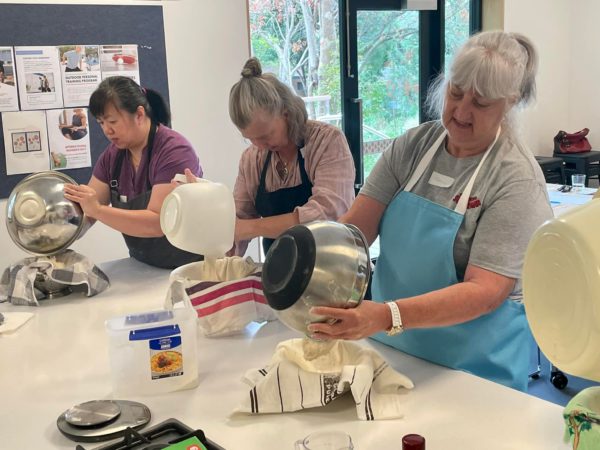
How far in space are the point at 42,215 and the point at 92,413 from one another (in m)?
0.84

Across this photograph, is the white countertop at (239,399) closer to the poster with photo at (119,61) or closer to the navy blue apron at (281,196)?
the navy blue apron at (281,196)

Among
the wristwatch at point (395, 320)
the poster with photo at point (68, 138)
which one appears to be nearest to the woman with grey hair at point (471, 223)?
the wristwatch at point (395, 320)

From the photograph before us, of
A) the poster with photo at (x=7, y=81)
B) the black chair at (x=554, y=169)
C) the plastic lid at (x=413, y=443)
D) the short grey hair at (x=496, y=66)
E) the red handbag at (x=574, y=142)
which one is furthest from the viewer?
the red handbag at (x=574, y=142)

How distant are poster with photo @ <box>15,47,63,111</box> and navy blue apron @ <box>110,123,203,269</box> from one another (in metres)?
1.16

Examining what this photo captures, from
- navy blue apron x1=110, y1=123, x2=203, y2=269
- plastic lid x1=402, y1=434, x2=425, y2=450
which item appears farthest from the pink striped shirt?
plastic lid x1=402, y1=434, x2=425, y2=450

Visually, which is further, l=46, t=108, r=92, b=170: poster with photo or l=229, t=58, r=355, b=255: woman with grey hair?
l=46, t=108, r=92, b=170: poster with photo

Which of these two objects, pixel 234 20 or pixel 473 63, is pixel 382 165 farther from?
pixel 234 20

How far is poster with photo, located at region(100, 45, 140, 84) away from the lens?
327 centimetres

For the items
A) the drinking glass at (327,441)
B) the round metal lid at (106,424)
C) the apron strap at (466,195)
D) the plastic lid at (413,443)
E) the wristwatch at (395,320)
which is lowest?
the round metal lid at (106,424)

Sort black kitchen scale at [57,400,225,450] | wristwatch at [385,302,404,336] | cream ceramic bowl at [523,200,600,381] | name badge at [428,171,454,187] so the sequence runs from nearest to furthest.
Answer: cream ceramic bowl at [523,200,600,381]
black kitchen scale at [57,400,225,450]
wristwatch at [385,302,404,336]
name badge at [428,171,454,187]

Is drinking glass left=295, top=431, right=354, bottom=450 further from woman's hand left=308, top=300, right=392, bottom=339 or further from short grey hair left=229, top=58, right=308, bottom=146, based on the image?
short grey hair left=229, top=58, right=308, bottom=146

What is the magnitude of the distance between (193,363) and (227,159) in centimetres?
244

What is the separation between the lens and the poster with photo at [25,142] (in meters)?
3.06

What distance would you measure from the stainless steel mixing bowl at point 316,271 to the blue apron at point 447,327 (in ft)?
1.06
